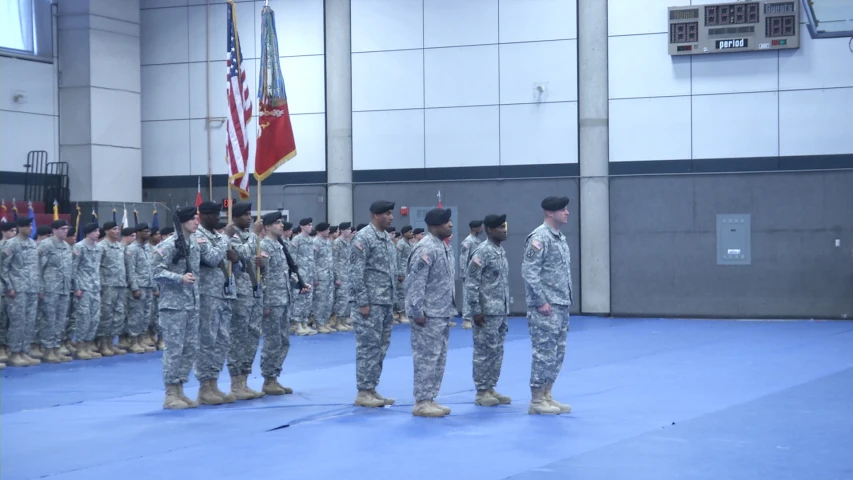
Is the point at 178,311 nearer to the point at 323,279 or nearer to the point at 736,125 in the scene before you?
the point at 323,279

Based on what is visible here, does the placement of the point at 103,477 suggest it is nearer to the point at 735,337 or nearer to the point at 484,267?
the point at 484,267

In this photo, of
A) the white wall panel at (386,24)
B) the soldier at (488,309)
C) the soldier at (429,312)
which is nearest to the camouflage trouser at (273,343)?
the soldier at (429,312)

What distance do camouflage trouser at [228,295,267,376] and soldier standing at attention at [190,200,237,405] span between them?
0.77 ft

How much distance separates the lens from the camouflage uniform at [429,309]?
930cm

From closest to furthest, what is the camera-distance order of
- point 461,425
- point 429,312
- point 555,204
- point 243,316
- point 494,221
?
point 461,425 → point 429,312 → point 555,204 → point 494,221 → point 243,316

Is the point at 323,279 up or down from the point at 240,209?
down

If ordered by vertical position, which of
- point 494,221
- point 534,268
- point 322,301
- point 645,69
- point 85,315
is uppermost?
point 645,69

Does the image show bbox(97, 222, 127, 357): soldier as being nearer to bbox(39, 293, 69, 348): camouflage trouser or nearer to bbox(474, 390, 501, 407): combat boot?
bbox(39, 293, 69, 348): camouflage trouser

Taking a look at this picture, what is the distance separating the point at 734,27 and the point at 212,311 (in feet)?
46.7

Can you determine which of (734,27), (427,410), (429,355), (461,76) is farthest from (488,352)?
(461,76)

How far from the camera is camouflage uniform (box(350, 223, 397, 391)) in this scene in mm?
9859

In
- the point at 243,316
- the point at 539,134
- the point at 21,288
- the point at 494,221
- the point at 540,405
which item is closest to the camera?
the point at 540,405

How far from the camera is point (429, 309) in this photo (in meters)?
9.40

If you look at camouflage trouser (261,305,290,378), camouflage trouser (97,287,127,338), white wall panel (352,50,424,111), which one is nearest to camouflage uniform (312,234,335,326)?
camouflage trouser (97,287,127,338)
